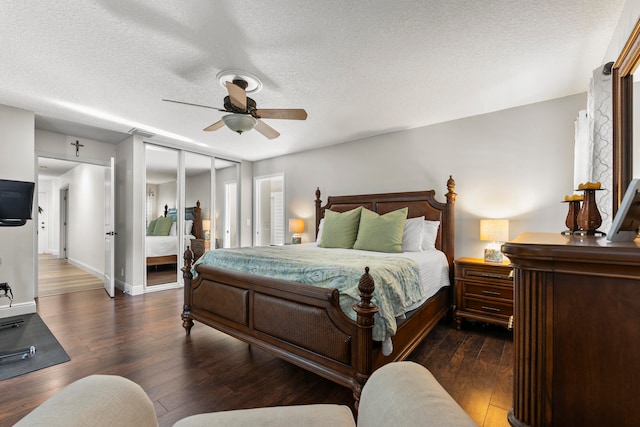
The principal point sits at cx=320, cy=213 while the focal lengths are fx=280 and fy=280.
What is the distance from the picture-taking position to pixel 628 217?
93 cm

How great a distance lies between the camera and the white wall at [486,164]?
10.0 ft

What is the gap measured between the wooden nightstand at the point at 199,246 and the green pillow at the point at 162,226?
477 millimetres

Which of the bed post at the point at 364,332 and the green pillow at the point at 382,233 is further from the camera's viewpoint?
the green pillow at the point at 382,233

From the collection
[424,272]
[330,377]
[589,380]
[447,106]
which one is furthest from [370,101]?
[589,380]

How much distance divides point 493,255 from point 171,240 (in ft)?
16.2

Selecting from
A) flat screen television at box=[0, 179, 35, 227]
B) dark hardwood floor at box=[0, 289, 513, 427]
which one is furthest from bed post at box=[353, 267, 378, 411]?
flat screen television at box=[0, 179, 35, 227]

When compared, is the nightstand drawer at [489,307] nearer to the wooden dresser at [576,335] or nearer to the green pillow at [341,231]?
the green pillow at [341,231]

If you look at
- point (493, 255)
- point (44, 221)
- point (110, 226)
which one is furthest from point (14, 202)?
point (44, 221)

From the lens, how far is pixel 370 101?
10.4ft

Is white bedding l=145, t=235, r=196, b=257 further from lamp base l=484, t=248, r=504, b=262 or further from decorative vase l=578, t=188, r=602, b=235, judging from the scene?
decorative vase l=578, t=188, r=602, b=235

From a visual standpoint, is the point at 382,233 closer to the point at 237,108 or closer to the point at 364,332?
the point at 364,332

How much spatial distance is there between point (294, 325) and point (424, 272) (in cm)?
134

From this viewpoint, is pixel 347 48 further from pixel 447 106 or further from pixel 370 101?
pixel 447 106

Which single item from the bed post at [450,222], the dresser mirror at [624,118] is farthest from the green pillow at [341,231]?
the dresser mirror at [624,118]
